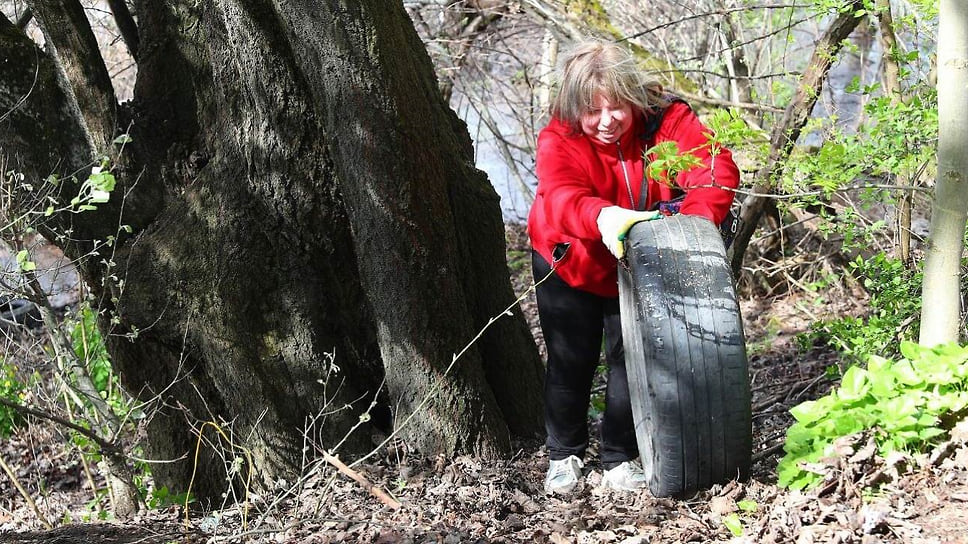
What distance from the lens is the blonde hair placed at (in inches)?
126

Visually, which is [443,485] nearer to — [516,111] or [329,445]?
[329,445]

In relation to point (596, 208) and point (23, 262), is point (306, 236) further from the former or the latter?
point (596, 208)

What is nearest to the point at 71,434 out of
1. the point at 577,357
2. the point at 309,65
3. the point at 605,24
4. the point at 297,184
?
the point at 297,184

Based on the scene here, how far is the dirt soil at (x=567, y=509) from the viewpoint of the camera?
2.71m

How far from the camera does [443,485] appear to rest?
3.71 meters

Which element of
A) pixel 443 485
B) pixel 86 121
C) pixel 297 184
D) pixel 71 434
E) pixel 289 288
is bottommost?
pixel 443 485

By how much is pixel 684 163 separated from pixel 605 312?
854 mm

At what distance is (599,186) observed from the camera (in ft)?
11.0

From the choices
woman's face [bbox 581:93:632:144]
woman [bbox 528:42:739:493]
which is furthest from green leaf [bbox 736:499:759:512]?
woman's face [bbox 581:93:632:144]

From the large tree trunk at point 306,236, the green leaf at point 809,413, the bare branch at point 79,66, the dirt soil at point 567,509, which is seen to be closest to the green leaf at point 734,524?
the dirt soil at point 567,509

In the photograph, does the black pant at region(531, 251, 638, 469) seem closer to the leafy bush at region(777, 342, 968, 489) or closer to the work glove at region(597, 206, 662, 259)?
the work glove at region(597, 206, 662, 259)

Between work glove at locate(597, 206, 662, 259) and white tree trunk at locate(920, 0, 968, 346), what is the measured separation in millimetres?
945

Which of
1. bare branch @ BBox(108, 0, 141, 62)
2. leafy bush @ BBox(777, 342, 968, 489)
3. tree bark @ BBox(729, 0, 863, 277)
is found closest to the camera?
leafy bush @ BBox(777, 342, 968, 489)

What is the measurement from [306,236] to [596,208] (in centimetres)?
143
